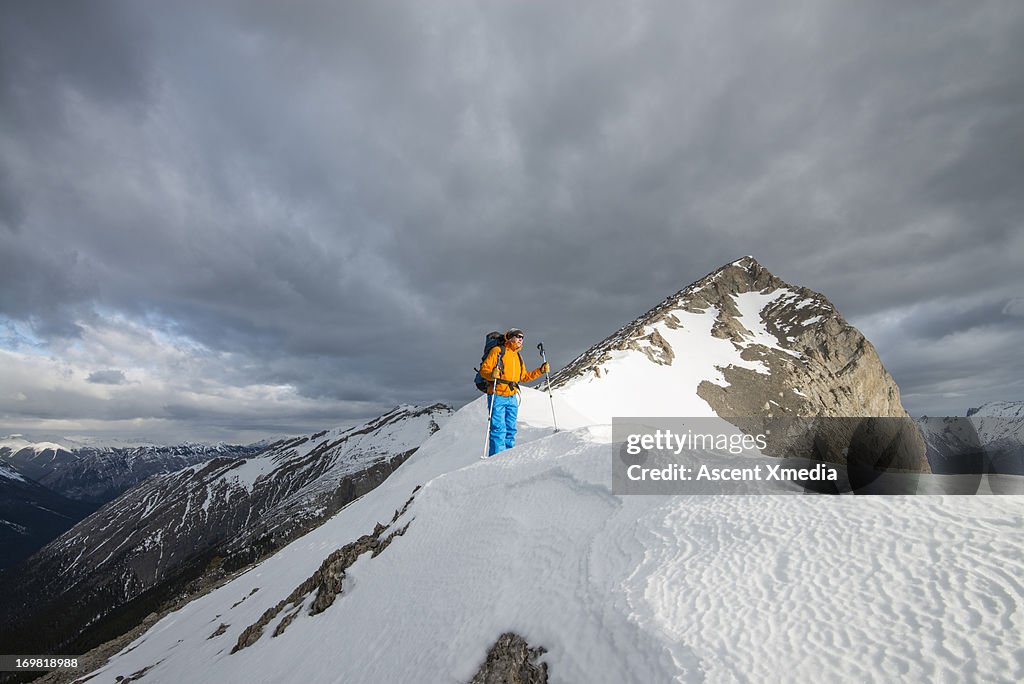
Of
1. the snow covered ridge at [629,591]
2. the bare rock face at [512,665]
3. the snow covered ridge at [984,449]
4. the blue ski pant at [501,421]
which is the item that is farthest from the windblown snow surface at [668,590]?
the blue ski pant at [501,421]

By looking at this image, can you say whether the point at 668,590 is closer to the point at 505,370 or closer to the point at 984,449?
the point at 984,449

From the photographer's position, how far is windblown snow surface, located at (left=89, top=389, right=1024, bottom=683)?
427 cm

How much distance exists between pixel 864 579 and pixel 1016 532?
5.49 ft

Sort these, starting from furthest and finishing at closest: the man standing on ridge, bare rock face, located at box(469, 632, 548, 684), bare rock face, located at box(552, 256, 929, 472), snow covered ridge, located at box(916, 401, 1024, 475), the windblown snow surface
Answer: bare rock face, located at box(552, 256, 929, 472)
the man standing on ridge
snow covered ridge, located at box(916, 401, 1024, 475)
bare rock face, located at box(469, 632, 548, 684)
the windblown snow surface

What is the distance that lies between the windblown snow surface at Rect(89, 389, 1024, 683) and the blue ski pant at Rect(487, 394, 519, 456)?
391 cm

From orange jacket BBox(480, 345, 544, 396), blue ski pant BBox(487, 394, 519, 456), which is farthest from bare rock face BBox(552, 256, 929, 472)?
orange jacket BBox(480, 345, 544, 396)

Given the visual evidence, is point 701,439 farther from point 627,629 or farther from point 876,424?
point 627,629

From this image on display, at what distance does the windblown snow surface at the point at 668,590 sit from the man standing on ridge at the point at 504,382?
3.94m

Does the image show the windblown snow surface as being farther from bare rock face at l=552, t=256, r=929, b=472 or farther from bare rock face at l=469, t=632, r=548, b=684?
bare rock face at l=552, t=256, r=929, b=472

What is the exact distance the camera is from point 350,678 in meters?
7.62

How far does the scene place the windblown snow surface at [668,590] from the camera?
→ 14.0ft

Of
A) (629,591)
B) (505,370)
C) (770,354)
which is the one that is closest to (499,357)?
(505,370)

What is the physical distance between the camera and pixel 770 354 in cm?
6562

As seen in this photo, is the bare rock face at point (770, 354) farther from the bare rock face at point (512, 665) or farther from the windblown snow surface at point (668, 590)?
the bare rock face at point (512, 665)
